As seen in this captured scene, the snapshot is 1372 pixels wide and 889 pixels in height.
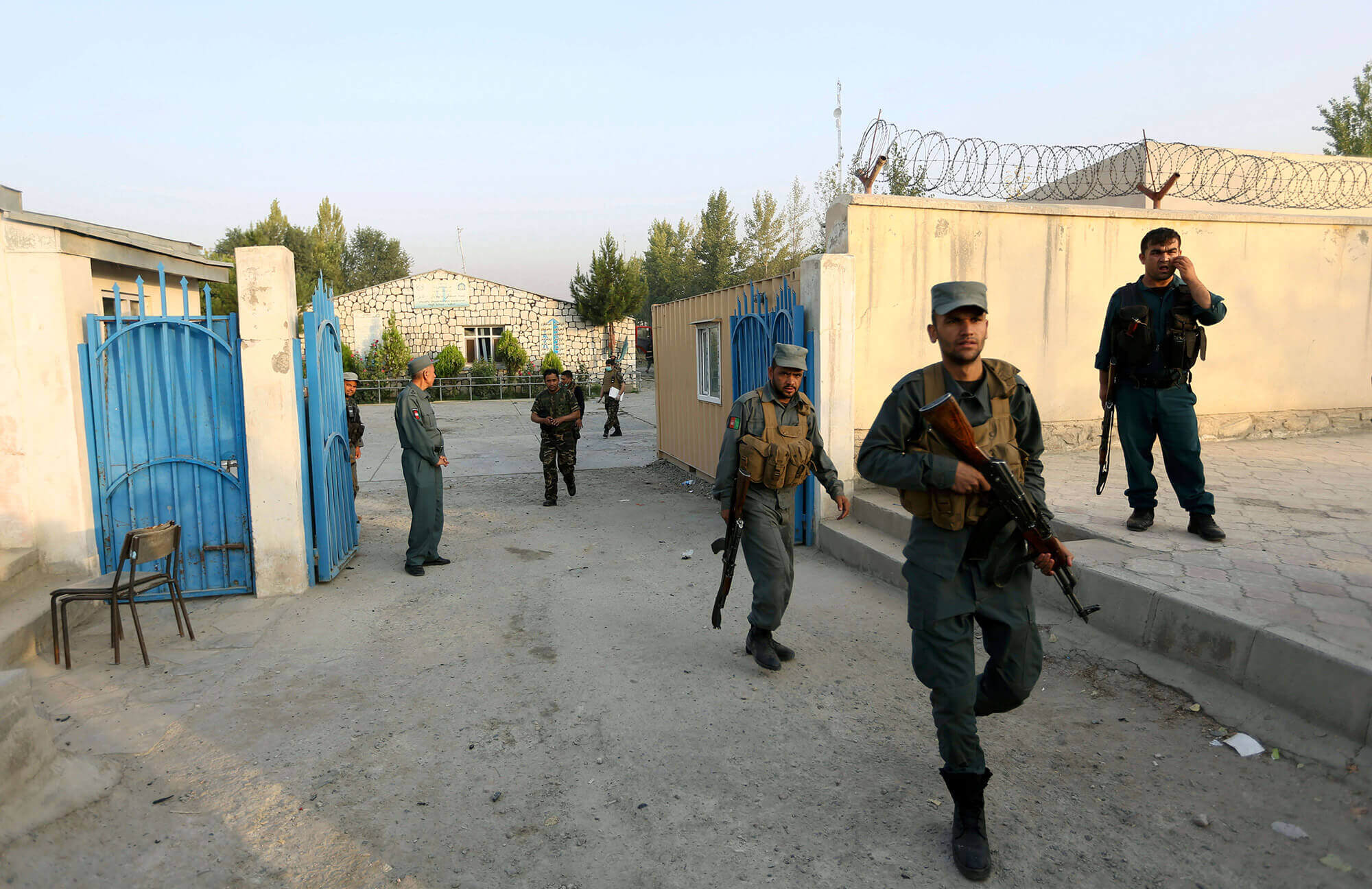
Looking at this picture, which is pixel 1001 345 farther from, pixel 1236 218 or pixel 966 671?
pixel 966 671

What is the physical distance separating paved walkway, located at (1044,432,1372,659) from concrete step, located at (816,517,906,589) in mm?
1240

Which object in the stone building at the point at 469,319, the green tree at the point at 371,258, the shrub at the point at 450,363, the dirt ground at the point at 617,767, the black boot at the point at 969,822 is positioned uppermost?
the green tree at the point at 371,258

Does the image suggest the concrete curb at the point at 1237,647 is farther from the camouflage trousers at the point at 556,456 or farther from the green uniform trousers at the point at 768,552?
the camouflage trousers at the point at 556,456

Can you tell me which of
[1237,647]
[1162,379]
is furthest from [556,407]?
[1237,647]

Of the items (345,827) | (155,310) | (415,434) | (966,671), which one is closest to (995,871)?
(966,671)

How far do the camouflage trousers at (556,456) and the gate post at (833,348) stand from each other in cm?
374

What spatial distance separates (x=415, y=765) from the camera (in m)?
3.62

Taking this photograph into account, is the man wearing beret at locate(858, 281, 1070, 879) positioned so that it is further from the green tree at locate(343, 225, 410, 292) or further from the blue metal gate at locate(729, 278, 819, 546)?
the green tree at locate(343, 225, 410, 292)

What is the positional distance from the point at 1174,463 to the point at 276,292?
20.0ft

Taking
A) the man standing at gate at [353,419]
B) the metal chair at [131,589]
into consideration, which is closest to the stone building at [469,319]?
the man standing at gate at [353,419]

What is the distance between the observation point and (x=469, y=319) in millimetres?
33375

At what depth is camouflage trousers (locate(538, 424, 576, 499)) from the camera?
9.98 m

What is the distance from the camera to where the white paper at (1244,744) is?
3441mm

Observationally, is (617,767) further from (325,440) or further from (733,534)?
(325,440)
